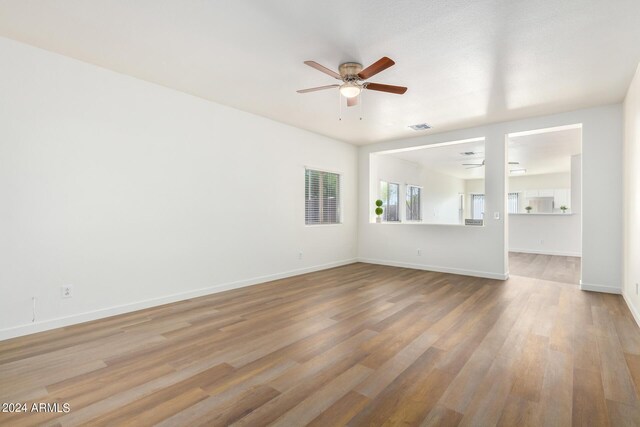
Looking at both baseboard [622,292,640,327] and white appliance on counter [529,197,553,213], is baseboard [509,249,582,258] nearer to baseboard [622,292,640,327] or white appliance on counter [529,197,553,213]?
white appliance on counter [529,197,553,213]

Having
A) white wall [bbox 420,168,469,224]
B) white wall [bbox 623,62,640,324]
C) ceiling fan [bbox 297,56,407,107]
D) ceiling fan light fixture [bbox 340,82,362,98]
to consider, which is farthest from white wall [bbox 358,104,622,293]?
white wall [bbox 420,168,469,224]

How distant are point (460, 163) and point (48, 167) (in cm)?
974

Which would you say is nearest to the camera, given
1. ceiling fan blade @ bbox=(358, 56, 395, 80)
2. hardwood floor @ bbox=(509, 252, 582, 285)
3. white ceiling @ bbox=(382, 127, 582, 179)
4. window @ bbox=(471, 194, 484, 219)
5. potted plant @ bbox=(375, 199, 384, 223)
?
ceiling fan blade @ bbox=(358, 56, 395, 80)

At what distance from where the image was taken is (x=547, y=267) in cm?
684

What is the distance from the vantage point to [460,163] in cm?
977

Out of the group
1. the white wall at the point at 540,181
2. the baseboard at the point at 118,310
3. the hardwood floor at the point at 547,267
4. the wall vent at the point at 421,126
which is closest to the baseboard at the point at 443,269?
the hardwood floor at the point at 547,267

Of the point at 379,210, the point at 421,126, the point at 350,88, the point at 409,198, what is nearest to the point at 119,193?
Answer: the point at 350,88

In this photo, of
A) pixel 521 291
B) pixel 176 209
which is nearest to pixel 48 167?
pixel 176 209

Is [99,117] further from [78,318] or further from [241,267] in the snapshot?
[241,267]

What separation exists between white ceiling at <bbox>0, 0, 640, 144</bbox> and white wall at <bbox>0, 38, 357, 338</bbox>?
0.36 meters

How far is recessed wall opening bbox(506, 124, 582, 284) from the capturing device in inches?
255

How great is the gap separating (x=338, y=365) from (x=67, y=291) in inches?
116

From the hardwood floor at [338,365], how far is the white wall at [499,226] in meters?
0.95

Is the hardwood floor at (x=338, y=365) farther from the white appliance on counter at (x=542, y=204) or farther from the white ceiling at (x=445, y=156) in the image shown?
the white appliance on counter at (x=542, y=204)
